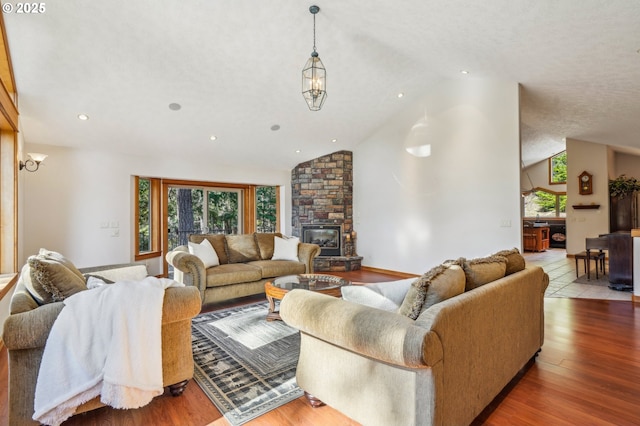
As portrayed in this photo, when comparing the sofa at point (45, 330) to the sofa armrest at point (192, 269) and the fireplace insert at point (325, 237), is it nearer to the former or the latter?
the sofa armrest at point (192, 269)

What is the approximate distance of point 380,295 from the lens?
1939 millimetres

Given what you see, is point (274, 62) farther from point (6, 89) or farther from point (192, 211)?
point (192, 211)

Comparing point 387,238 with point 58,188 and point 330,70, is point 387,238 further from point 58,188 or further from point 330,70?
point 58,188

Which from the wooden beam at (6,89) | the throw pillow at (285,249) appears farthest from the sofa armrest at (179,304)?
the throw pillow at (285,249)

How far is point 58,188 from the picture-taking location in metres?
4.66

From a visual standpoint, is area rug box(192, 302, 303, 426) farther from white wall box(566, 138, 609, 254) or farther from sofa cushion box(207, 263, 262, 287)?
white wall box(566, 138, 609, 254)

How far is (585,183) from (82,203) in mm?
11086

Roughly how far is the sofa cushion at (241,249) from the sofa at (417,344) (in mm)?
3029

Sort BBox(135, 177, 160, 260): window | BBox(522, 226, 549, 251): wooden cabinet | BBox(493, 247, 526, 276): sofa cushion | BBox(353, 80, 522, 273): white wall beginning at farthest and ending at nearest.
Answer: BBox(522, 226, 549, 251): wooden cabinet
BBox(135, 177, 160, 260): window
BBox(353, 80, 522, 273): white wall
BBox(493, 247, 526, 276): sofa cushion

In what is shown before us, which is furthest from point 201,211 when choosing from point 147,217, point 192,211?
point 147,217

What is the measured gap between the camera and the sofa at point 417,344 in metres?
1.44

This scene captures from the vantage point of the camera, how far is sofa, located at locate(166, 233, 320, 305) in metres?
3.98

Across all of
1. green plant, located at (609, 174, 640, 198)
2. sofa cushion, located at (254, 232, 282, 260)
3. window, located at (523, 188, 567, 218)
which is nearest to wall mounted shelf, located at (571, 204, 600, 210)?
green plant, located at (609, 174, 640, 198)

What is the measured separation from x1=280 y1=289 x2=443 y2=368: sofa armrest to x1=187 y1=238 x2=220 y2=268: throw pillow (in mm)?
2597
